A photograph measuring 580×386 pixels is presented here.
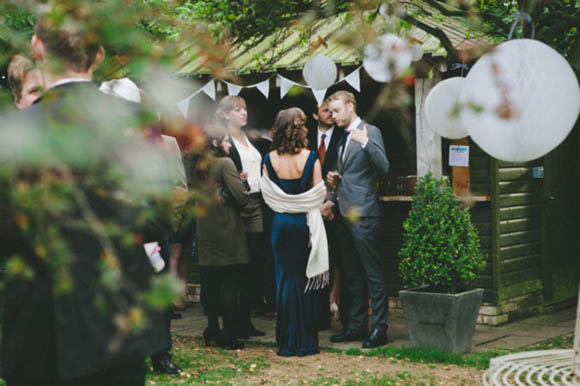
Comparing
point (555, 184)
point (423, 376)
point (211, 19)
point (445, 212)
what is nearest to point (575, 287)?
point (555, 184)

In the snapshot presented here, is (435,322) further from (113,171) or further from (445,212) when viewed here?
(113,171)

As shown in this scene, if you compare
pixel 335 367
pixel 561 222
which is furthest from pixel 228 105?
pixel 561 222

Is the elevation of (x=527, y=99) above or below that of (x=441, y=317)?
above

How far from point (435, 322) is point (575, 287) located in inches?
140

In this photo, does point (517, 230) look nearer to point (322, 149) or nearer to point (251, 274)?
point (322, 149)

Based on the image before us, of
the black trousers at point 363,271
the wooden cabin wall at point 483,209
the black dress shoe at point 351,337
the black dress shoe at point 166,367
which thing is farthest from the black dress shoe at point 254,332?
the wooden cabin wall at point 483,209

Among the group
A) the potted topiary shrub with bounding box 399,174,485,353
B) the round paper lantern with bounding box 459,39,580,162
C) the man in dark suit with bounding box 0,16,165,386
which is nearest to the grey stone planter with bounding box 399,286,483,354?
the potted topiary shrub with bounding box 399,174,485,353

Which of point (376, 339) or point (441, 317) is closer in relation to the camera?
point (441, 317)

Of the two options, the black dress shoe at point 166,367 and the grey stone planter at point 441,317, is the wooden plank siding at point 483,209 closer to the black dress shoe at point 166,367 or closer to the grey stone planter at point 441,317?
the grey stone planter at point 441,317

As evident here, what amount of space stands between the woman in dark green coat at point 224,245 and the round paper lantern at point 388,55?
87.7 inches

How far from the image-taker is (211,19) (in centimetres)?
566

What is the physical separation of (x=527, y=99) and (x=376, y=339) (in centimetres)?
362

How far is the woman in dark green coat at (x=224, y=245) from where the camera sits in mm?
6273

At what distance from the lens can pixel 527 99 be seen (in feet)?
10.3
